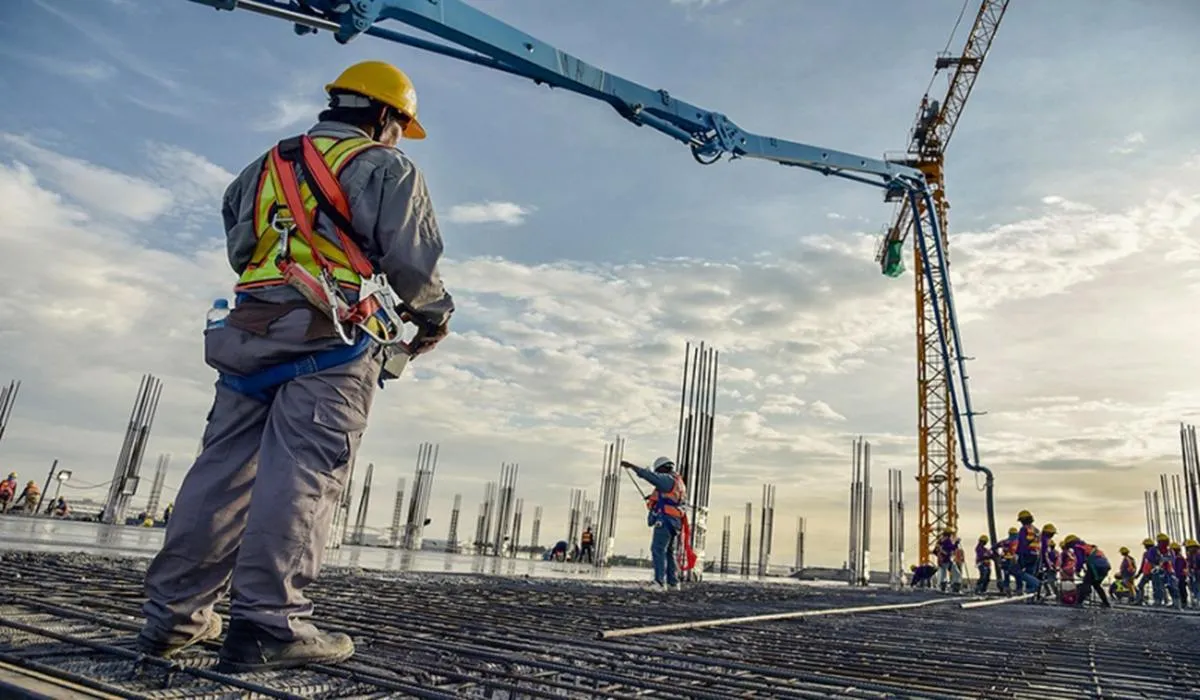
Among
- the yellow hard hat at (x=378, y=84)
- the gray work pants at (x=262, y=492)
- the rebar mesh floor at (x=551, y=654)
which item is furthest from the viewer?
the yellow hard hat at (x=378, y=84)

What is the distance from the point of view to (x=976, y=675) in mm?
2412

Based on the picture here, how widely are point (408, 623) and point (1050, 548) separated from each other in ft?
47.4

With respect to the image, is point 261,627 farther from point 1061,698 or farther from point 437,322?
point 1061,698

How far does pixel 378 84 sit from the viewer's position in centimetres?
229

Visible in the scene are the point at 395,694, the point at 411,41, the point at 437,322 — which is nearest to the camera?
the point at 395,694

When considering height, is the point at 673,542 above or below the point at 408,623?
above

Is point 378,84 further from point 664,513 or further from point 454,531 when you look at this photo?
point 454,531

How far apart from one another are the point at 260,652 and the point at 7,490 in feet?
61.4

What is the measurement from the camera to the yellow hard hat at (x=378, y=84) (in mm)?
2279

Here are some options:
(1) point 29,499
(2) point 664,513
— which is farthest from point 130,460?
(2) point 664,513

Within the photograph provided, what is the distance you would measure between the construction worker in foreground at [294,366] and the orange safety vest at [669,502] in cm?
632

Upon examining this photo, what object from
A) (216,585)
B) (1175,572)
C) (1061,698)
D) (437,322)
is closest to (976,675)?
(1061,698)

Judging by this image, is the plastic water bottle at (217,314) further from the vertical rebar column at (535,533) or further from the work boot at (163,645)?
the vertical rebar column at (535,533)

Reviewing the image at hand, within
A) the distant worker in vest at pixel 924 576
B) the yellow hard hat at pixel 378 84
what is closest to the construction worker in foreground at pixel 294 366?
the yellow hard hat at pixel 378 84
